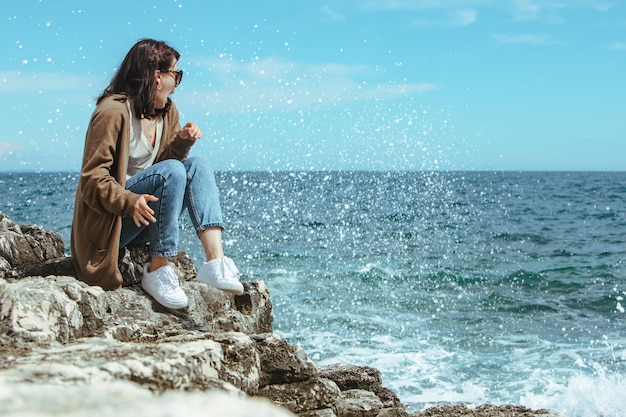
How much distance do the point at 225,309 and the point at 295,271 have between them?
9939 mm

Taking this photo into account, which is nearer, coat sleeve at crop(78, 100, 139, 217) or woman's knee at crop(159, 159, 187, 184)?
coat sleeve at crop(78, 100, 139, 217)

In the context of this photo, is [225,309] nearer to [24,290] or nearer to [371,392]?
[371,392]

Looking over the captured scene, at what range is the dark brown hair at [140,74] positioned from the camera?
412 cm

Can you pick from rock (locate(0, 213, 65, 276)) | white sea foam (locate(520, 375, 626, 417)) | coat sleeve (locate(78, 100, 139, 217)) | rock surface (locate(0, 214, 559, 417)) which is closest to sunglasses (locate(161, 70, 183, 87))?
coat sleeve (locate(78, 100, 139, 217))

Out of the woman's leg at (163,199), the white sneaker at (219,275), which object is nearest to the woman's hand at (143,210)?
the woman's leg at (163,199)

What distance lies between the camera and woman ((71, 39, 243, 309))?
154 inches

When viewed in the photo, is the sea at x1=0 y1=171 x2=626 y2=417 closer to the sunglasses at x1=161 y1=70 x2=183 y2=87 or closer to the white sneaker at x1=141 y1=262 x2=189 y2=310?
the white sneaker at x1=141 y1=262 x2=189 y2=310

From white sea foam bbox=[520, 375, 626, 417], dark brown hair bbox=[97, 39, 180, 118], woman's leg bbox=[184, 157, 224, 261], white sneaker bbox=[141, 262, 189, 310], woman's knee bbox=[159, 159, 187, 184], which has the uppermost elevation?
dark brown hair bbox=[97, 39, 180, 118]

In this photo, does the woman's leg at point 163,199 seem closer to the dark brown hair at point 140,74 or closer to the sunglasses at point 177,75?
the dark brown hair at point 140,74

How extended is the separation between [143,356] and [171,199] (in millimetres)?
1841

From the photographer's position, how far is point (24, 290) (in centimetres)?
322

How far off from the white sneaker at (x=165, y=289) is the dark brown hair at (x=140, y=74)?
3.23 feet

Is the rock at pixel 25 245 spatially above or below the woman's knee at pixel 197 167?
below

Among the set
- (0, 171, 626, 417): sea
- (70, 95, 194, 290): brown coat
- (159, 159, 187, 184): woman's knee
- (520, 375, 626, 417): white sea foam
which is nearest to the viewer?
(70, 95, 194, 290): brown coat
